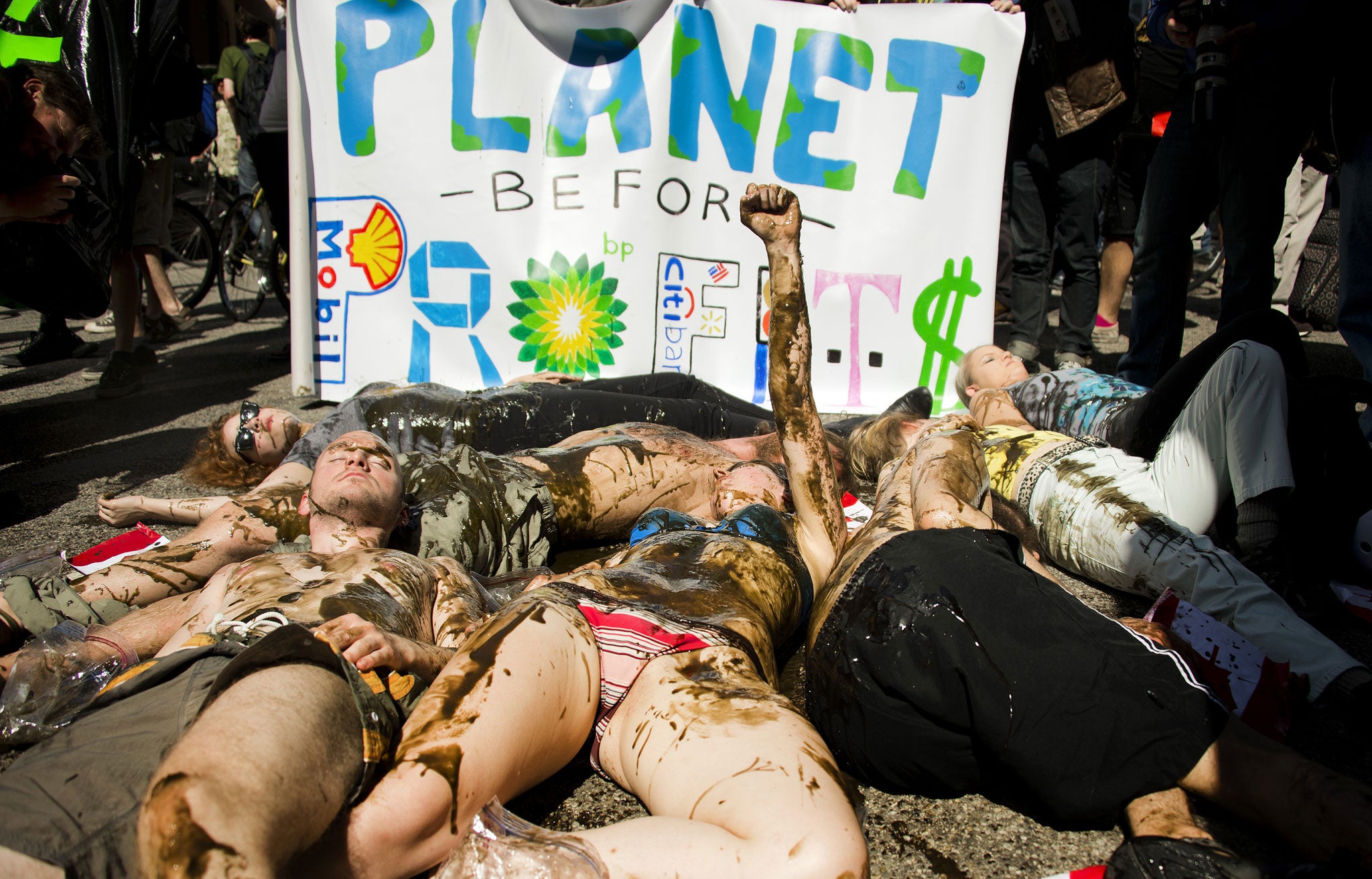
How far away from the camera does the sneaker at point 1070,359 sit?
4.59 m

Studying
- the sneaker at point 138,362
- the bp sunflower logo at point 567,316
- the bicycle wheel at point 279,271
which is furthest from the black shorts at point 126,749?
the bicycle wheel at point 279,271

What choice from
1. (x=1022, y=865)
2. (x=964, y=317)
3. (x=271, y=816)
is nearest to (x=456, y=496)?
(x=271, y=816)

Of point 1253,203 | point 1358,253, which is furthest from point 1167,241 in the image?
point 1358,253

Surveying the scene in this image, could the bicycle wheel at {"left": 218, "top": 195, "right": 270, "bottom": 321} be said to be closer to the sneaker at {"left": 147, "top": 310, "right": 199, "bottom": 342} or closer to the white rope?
the sneaker at {"left": 147, "top": 310, "right": 199, "bottom": 342}

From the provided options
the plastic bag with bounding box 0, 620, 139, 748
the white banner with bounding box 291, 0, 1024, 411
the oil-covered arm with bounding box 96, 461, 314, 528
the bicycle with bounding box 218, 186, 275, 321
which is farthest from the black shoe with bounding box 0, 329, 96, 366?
the plastic bag with bounding box 0, 620, 139, 748

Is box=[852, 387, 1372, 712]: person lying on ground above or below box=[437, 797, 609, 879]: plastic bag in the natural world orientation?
above

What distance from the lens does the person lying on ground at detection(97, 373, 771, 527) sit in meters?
3.05

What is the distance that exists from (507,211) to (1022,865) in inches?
148

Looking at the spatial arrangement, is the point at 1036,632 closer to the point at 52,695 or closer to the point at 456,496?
the point at 456,496

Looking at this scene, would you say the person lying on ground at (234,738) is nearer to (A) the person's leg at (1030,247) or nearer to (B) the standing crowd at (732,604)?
(B) the standing crowd at (732,604)

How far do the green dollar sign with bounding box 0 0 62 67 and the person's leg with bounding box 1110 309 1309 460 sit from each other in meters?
4.54

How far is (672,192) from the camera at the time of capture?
14.3 feet

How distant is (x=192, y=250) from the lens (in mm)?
7117

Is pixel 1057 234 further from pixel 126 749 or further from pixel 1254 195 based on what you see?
pixel 126 749
